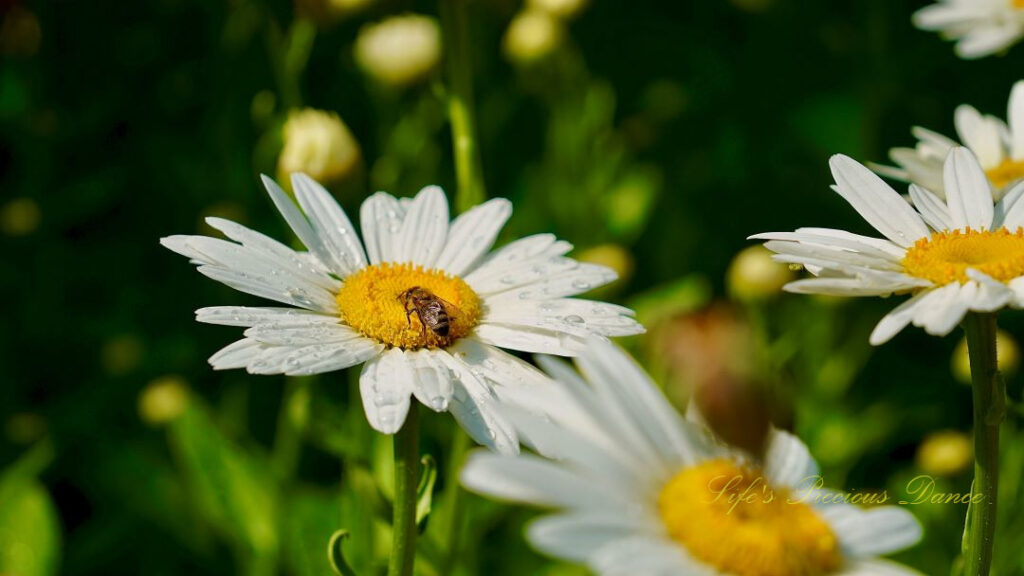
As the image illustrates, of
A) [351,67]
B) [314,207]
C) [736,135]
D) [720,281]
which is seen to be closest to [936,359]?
[720,281]

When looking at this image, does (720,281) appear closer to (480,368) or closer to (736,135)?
(736,135)

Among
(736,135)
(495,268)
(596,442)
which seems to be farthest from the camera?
(736,135)

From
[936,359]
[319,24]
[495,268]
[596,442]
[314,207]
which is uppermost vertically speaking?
[319,24]

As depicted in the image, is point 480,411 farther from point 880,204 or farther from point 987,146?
point 987,146

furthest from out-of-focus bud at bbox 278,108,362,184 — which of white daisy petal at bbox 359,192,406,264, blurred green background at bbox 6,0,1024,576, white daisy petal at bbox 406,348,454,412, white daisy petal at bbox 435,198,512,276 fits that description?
white daisy petal at bbox 406,348,454,412

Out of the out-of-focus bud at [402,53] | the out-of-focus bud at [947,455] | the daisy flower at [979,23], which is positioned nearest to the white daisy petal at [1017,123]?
the daisy flower at [979,23]

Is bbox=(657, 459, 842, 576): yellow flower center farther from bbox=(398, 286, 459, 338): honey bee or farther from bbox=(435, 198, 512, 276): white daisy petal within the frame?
bbox=(435, 198, 512, 276): white daisy petal

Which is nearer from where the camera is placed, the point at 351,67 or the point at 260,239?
the point at 260,239
